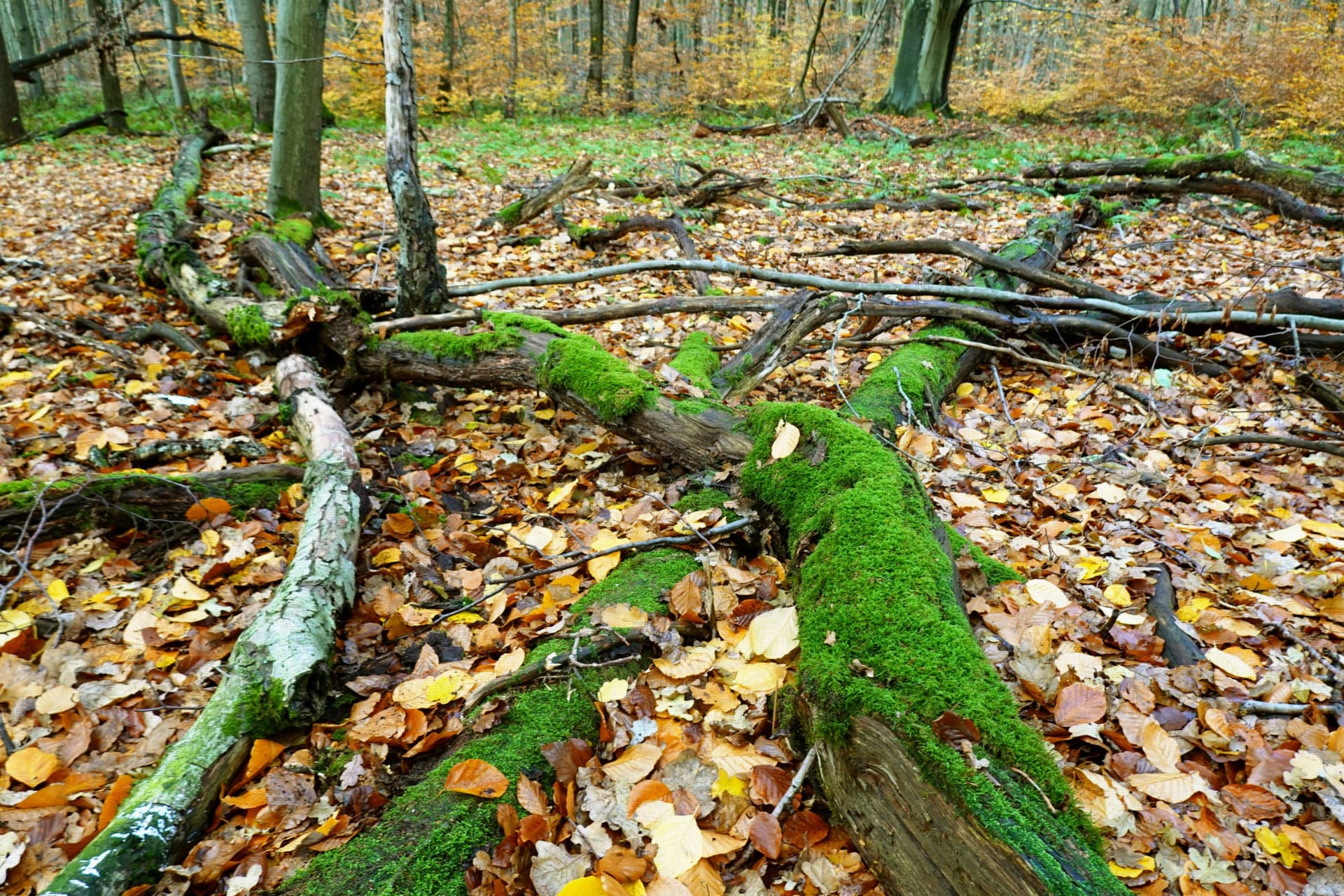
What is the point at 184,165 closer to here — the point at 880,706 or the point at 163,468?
the point at 163,468

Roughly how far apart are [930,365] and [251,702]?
4128 mm

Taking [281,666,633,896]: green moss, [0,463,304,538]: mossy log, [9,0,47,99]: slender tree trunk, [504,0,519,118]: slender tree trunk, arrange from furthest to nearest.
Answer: [504,0,519,118]: slender tree trunk → [9,0,47,99]: slender tree trunk → [0,463,304,538]: mossy log → [281,666,633,896]: green moss

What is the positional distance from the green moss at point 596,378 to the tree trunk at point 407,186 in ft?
4.70

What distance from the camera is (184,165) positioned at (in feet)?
33.5

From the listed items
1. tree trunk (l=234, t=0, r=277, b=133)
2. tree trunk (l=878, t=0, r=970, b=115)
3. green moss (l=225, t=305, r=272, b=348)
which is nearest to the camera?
green moss (l=225, t=305, r=272, b=348)

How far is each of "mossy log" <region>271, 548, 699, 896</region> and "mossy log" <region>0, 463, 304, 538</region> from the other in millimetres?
2267

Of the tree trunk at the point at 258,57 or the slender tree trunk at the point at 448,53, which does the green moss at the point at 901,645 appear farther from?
the slender tree trunk at the point at 448,53

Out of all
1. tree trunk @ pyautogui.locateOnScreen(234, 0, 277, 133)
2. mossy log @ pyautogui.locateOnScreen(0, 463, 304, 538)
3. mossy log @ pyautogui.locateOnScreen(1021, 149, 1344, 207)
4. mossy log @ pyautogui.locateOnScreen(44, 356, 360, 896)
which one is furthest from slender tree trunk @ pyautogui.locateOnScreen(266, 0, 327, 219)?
mossy log @ pyautogui.locateOnScreen(1021, 149, 1344, 207)

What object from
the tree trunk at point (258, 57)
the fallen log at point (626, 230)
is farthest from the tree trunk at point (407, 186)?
the tree trunk at point (258, 57)

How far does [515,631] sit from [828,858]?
1473mm

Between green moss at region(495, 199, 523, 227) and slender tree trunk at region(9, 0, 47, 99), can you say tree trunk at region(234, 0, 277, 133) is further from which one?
slender tree trunk at region(9, 0, 47, 99)

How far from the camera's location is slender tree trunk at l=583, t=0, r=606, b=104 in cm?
2075

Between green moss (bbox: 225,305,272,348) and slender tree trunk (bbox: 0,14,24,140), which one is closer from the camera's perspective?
green moss (bbox: 225,305,272,348)

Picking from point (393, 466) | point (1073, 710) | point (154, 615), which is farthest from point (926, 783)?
point (393, 466)
